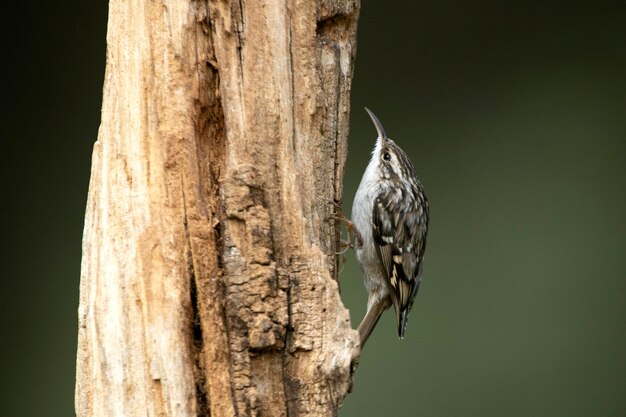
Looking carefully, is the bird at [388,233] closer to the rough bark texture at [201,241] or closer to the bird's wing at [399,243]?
the bird's wing at [399,243]

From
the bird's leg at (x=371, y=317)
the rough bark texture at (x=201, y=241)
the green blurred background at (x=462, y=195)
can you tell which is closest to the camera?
the rough bark texture at (x=201, y=241)

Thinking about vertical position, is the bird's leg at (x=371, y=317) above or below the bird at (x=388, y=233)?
below

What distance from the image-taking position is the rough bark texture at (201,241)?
2201mm

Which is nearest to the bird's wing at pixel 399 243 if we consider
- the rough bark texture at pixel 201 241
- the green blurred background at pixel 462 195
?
the green blurred background at pixel 462 195

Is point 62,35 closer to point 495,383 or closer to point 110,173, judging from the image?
point 110,173

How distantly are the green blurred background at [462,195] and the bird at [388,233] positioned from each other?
1.93ft

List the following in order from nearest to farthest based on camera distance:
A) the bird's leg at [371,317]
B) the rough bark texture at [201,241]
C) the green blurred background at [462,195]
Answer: the rough bark texture at [201,241] < the bird's leg at [371,317] < the green blurred background at [462,195]

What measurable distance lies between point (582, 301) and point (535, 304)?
8.5 inches

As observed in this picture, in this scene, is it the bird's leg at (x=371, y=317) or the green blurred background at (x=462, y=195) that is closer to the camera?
the bird's leg at (x=371, y=317)

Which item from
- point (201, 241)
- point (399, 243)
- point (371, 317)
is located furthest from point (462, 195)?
point (201, 241)

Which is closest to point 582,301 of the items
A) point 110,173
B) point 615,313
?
point 615,313

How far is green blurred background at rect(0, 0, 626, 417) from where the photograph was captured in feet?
13.8

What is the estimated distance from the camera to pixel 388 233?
3.77 metres

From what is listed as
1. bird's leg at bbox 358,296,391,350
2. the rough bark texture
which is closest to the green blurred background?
bird's leg at bbox 358,296,391,350
